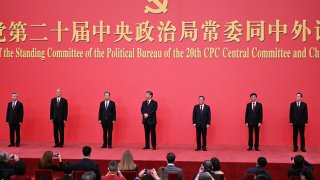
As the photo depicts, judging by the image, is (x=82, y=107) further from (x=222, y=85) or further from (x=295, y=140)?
(x=295, y=140)

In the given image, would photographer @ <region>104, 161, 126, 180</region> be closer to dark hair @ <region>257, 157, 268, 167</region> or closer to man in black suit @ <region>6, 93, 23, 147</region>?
dark hair @ <region>257, 157, 268, 167</region>

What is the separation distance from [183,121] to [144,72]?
135cm

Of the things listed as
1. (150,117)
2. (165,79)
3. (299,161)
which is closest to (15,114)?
(150,117)

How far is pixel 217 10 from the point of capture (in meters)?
10.7

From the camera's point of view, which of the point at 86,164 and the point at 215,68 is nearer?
the point at 86,164

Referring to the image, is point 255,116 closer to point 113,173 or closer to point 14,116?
point 14,116

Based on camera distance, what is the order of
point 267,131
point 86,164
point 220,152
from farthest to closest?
point 267,131 → point 220,152 → point 86,164

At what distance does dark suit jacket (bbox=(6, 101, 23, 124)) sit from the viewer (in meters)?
10.3

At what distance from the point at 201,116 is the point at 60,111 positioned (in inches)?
112

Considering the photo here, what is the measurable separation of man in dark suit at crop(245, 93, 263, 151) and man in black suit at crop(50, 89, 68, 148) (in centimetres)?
367

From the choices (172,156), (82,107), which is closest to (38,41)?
(82,107)

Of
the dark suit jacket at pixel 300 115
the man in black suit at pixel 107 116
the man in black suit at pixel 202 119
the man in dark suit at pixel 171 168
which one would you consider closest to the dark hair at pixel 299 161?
the man in dark suit at pixel 171 168

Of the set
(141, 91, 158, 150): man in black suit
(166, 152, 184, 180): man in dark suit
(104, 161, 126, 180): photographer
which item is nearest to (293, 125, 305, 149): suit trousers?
(141, 91, 158, 150): man in black suit

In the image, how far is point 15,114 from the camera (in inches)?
405
